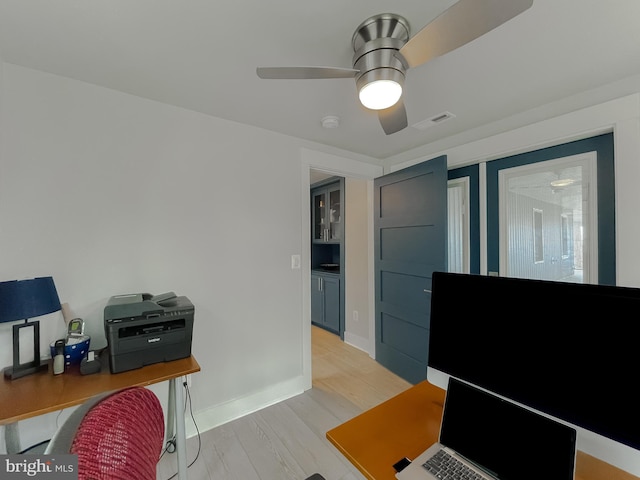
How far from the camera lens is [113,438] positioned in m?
0.51

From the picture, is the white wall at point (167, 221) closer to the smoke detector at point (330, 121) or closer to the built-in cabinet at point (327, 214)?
the smoke detector at point (330, 121)

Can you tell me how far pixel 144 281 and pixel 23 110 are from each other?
1.11m

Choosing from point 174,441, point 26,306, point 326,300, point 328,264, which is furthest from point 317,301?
point 26,306

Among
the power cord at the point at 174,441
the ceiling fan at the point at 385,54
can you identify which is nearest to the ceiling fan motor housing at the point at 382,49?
the ceiling fan at the point at 385,54

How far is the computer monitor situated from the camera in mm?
624

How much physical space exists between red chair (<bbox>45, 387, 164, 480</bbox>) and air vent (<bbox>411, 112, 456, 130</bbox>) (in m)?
2.33

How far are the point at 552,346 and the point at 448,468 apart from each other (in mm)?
436

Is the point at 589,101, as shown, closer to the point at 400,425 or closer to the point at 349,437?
the point at 400,425

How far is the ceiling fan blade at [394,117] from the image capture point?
1436 mm

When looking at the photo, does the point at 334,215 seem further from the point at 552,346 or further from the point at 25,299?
the point at 552,346

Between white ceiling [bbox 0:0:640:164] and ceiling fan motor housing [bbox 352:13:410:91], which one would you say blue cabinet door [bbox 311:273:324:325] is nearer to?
white ceiling [bbox 0:0:640:164]

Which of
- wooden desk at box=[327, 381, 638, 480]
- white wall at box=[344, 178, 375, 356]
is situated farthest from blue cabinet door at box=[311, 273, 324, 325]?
wooden desk at box=[327, 381, 638, 480]

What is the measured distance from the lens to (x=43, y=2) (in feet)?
3.52

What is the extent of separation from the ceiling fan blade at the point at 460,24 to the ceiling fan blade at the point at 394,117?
1.03 ft
